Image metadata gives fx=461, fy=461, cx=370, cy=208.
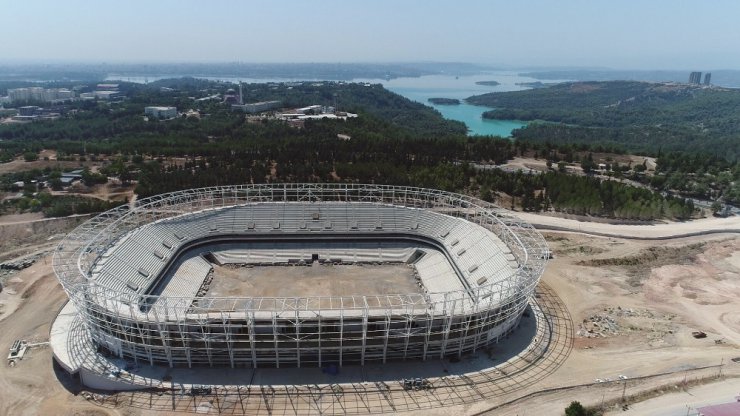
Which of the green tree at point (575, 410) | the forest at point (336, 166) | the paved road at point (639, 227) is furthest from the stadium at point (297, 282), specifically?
the paved road at point (639, 227)

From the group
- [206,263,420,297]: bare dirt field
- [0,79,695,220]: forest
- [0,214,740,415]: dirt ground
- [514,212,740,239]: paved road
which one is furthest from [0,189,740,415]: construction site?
[0,79,695,220]: forest

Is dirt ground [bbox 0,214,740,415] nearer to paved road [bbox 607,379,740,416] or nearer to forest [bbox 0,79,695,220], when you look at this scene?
paved road [bbox 607,379,740,416]

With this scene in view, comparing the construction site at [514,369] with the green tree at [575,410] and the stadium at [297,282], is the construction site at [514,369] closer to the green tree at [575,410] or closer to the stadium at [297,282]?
the stadium at [297,282]

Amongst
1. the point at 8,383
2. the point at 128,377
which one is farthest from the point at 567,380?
the point at 8,383

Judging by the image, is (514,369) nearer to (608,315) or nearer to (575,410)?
(575,410)

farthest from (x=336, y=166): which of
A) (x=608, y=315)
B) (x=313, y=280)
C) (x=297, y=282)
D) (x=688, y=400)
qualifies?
(x=688, y=400)

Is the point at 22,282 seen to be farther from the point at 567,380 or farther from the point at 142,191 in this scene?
the point at 567,380

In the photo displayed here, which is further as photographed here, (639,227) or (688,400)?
(639,227)
